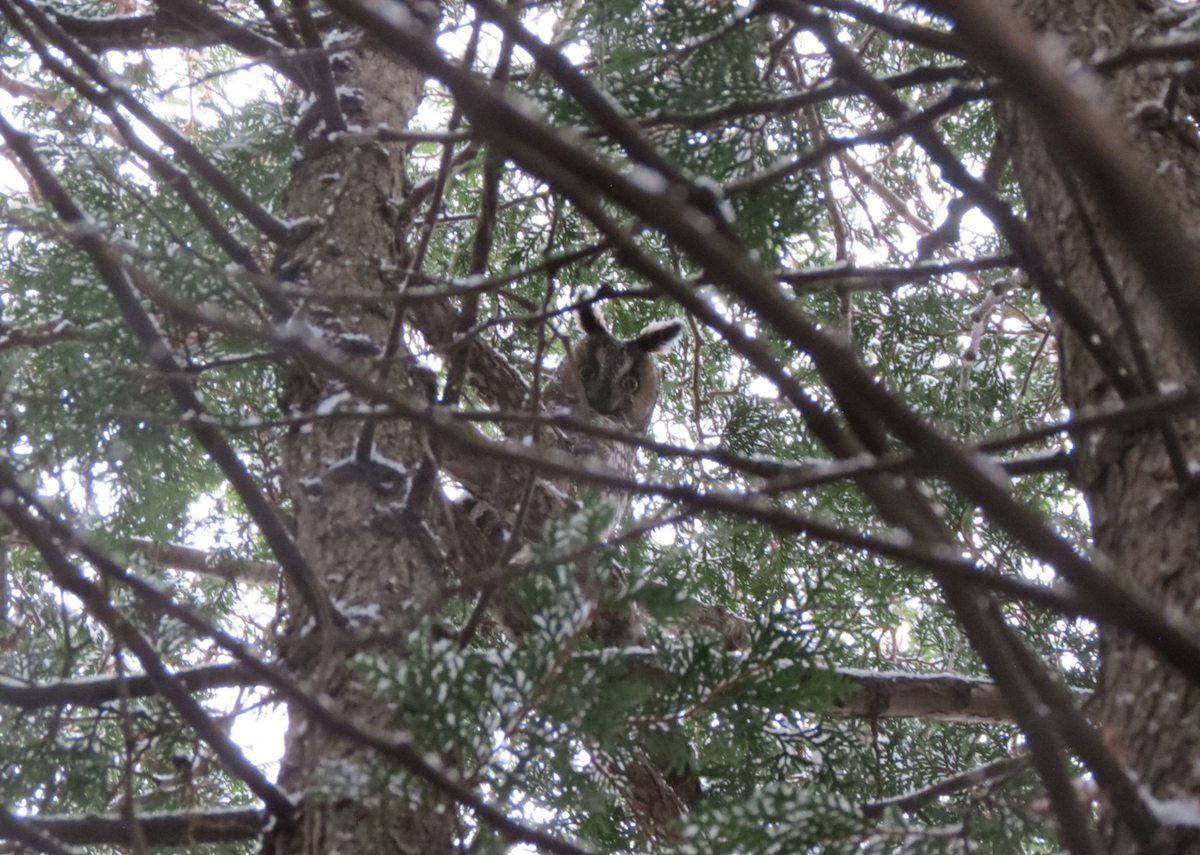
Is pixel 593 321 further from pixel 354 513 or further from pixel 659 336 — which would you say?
pixel 354 513

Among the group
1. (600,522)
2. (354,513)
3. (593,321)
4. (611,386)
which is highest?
(593,321)

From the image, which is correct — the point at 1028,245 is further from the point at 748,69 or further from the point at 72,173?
the point at 72,173

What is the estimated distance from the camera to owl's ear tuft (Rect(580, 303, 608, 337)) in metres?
4.79

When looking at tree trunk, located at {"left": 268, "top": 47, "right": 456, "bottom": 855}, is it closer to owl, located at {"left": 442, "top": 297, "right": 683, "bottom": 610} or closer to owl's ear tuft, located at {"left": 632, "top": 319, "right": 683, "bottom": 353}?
owl, located at {"left": 442, "top": 297, "right": 683, "bottom": 610}

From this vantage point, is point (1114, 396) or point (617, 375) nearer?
point (1114, 396)

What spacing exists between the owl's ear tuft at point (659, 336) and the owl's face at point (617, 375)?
0.08ft

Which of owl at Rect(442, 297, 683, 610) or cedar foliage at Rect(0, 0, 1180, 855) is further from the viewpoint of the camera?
owl at Rect(442, 297, 683, 610)

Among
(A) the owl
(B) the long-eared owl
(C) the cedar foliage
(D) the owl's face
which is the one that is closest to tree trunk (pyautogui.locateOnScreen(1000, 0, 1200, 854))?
(C) the cedar foliage

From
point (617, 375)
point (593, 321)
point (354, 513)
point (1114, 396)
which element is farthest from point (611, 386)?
point (1114, 396)

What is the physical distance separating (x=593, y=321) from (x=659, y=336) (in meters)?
0.34

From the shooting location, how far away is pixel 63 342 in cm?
240

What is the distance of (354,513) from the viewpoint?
80.7 inches

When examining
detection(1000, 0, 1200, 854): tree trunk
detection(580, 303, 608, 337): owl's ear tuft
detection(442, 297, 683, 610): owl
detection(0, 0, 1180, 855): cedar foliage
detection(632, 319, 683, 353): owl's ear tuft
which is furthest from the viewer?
detection(580, 303, 608, 337): owl's ear tuft

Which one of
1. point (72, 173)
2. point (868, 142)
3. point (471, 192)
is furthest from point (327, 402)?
point (471, 192)
